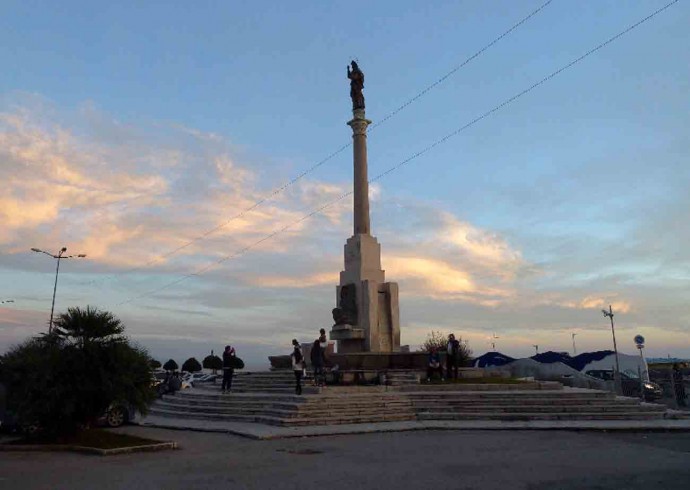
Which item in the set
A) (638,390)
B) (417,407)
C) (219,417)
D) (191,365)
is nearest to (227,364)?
(219,417)

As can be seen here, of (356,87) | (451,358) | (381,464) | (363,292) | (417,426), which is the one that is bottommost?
(381,464)

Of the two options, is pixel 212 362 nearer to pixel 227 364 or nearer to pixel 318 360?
pixel 227 364

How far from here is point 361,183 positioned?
93.8ft

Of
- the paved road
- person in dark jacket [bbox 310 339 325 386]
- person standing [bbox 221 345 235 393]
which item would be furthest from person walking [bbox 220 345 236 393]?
the paved road

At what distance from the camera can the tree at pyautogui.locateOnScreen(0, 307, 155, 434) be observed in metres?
12.6

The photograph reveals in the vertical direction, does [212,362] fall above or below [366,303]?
below

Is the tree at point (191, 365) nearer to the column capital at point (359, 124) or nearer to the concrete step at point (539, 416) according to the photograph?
the column capital at point (359, 124)

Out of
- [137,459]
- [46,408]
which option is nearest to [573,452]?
[137,459]

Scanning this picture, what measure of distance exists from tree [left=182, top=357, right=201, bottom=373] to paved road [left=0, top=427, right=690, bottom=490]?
40.6 metres

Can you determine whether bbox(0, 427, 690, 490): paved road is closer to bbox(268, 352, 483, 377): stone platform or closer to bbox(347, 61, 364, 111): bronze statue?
bbox(268, 352, 483, 377): stone platform

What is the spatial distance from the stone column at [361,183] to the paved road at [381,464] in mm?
15486

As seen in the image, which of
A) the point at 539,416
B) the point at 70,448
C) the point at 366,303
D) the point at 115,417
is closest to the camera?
the point at 70,448

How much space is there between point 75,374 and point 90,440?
144cm

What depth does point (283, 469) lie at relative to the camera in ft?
31.5
